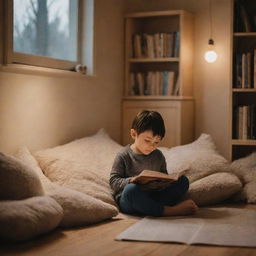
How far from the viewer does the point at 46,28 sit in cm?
374

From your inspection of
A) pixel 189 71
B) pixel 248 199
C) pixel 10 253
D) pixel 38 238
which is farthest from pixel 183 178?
pixel 189 71

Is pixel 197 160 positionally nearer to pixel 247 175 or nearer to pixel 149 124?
pixel 247 175

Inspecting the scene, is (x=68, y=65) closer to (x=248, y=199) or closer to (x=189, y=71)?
(x=189, y=71)

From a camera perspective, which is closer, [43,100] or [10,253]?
[10,253]

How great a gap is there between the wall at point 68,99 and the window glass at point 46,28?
190 mm

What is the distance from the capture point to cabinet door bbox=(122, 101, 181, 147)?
432 cm

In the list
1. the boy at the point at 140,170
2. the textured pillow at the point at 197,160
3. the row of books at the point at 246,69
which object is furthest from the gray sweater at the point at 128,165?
the row of books at the point at 246,69

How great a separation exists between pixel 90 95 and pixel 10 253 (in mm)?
2008

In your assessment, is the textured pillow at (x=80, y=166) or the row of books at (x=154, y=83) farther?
the row of books at (x=154, y=83)

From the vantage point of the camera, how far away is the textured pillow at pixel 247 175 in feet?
11.6

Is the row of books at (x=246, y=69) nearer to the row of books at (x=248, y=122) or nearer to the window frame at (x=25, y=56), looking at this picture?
the row of books at (x=248, y=122)

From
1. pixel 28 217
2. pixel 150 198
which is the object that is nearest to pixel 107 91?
pixel 150 198

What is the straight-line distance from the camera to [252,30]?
4.17 m

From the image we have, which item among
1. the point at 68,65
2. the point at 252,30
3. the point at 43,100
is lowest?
the point at 43,100
